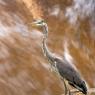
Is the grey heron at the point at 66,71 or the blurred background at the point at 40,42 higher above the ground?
the blurred background at the point at 40,42

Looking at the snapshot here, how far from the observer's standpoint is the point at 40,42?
842 cm

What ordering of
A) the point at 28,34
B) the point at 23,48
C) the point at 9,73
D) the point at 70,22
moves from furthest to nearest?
the point at 70,22, the point at 28,34, the point at 23,48, the point at 9,73

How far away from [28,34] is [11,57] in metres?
1.01

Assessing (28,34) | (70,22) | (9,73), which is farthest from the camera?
(70,22)

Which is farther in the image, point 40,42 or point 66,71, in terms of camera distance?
point 40,42

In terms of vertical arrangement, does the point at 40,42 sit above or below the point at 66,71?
above

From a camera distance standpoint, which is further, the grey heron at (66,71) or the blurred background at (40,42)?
the blurred background at (40,42)

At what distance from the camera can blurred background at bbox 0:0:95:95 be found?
7316 millimetres

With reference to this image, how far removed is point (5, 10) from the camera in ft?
29.4

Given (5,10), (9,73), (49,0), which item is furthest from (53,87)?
(49,0)

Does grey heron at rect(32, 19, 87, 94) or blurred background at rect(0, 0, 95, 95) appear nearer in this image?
grey heron at rect(32, 19, 87, 94)

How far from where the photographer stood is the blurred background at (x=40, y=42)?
24.0 feet

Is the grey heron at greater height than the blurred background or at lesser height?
A: lesser

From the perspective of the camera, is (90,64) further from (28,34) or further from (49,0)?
(49,0)
